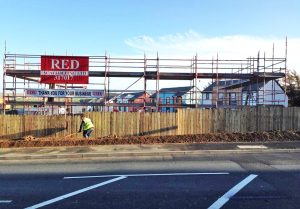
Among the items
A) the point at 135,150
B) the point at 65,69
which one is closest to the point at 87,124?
the point at 135,150

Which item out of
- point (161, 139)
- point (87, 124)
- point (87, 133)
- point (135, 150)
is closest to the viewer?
point (135, 150)

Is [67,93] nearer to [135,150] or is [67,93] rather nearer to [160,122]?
[160,122]

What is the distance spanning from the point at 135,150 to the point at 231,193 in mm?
7482

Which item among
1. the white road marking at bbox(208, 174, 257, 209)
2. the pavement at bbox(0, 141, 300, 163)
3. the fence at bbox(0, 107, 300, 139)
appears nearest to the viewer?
the white road marking at bbox(208, 174, 257, 209)

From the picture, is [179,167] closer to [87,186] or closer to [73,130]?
[87,186]

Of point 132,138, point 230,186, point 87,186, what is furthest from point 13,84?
point 230,186

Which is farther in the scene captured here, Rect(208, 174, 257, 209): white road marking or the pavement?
the pavement

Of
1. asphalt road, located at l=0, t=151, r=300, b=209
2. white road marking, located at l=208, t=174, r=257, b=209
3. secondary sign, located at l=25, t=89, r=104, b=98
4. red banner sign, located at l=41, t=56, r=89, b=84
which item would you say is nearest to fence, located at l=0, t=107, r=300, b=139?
secondary sign, located at l=25, t=89, r=104, b=98

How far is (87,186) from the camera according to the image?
884 centimetres

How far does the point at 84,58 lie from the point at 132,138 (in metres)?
6.06

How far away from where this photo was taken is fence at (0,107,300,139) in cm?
1881

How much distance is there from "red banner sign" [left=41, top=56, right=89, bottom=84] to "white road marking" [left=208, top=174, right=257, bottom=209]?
1346 cm

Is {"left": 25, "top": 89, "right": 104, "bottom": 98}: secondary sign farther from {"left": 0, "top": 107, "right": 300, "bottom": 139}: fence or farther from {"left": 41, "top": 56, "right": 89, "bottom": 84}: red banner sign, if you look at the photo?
{"left": 0, "top": 107, "right": 300, "bottom": 139}: fence

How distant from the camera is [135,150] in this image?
14984mm
